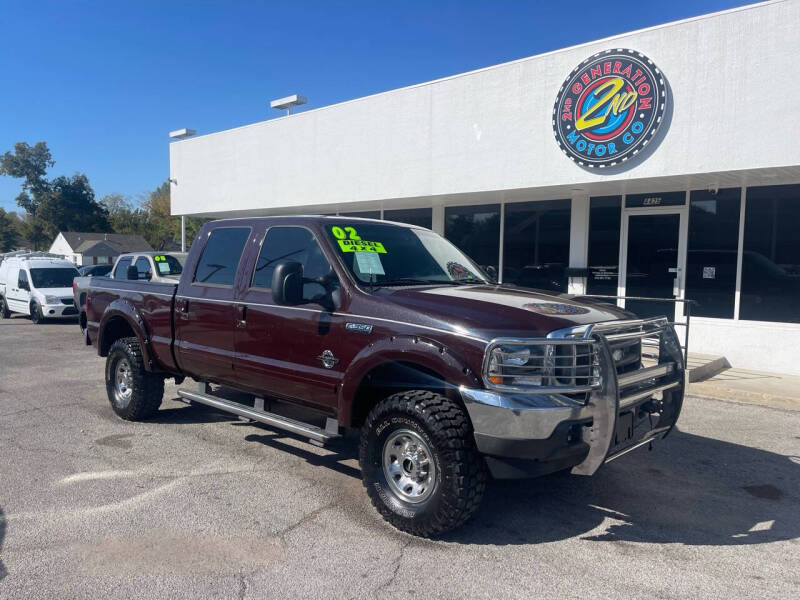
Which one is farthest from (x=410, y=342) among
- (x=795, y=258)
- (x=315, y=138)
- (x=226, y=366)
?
(x=315, y=138)

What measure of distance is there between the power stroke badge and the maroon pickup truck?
5.59 metres

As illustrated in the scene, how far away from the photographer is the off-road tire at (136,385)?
6281 millimetres

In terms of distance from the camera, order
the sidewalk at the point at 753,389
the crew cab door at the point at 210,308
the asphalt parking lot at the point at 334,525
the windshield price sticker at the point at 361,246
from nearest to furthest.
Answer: the asphalt parking lot at the point at 334,525 < the windshield price sticker at the point at 361,246 < the crew cab door at the point at 210,308 < the sidewalk at the point at 753,389

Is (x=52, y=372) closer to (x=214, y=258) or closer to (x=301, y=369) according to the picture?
(x=214, y=258)

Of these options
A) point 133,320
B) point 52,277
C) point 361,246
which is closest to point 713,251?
point 361,246

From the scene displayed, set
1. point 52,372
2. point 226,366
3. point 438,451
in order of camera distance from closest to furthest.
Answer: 1. point 438,451
2. point 226,366
3. point 52,372

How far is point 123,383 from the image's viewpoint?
6.59 metres

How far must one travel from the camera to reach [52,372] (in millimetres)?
9438

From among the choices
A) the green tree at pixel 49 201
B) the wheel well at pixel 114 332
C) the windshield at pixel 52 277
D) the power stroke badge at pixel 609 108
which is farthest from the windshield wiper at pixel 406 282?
the green tree at pixel 49 201

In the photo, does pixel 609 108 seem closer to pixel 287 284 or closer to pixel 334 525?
pixel 287 284

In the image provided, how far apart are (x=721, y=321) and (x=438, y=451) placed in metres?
8.33

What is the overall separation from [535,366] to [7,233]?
311ft

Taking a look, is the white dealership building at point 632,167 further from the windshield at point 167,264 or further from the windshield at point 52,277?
the windshield at point 52,277

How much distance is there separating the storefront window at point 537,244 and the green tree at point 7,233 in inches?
3395
